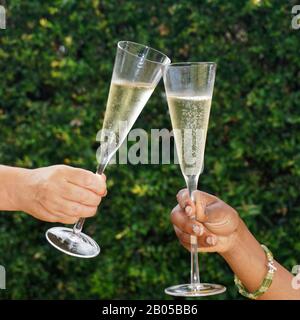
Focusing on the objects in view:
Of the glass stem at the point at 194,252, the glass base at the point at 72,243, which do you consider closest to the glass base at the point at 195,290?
the glass stem at the point at 194,252

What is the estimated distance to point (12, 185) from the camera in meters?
2.35

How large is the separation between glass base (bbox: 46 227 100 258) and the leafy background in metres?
1.60

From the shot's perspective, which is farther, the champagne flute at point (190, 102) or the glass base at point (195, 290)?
the glass base at point (195, 290)

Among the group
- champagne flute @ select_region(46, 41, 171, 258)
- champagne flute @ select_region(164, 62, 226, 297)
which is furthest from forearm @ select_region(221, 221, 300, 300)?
champagne flute @ select_region(46, 41, 171, 258)

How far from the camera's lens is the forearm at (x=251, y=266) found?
2486mm

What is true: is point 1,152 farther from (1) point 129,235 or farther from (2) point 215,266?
(2) point 215,266

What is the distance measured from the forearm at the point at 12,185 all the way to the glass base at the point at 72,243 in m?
0.16

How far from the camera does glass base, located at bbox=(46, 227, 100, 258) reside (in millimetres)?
2294

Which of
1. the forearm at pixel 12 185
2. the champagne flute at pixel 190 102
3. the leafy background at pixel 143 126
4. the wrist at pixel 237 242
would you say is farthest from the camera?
the leafy background at pixel 143 126

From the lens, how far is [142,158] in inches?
160

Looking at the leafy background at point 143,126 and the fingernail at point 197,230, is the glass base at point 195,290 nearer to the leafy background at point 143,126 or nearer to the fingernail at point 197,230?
the fingernail at point 197,230

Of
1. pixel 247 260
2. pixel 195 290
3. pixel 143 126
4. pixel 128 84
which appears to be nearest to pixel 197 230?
pixel 195 290

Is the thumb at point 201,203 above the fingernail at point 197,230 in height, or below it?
above

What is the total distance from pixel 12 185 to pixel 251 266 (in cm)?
87
